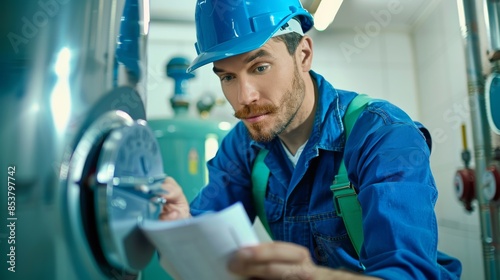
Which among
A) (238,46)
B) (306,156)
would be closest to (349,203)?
(306,156)

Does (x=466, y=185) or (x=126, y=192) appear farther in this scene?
(x=466, y=185)

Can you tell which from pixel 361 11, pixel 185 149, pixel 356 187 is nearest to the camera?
pixel 356 187

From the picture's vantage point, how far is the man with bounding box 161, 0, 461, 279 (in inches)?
24.3

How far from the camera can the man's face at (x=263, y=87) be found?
856 millimetres

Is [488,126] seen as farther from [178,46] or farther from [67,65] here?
[178,46]

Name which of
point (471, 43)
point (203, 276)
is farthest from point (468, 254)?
point (203, 276)

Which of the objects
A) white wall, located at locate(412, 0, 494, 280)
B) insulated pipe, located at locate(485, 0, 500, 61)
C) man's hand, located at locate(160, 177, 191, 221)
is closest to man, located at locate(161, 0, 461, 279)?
man's hand, located at locate(160, 177, 191, 221)

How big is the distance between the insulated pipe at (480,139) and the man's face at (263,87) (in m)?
0.63

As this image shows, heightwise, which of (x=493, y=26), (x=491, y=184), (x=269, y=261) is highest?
(x=493, y=26)

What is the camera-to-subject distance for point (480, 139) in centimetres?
125

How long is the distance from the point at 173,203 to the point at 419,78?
6.07 feet

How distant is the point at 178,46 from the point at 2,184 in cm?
208

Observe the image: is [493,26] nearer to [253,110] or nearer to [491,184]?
[491,184]

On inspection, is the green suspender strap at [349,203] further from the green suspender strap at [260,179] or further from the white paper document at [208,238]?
the white paper document at [208,238]
